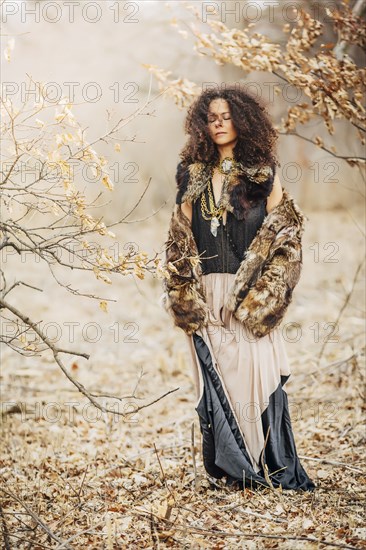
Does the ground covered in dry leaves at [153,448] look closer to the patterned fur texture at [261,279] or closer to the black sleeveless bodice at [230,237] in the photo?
the patterned fur texture at [261,279]

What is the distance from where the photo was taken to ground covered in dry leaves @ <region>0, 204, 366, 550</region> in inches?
129

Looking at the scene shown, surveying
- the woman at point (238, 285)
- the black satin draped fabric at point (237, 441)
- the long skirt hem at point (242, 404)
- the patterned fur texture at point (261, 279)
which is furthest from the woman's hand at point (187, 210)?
the black satin draped fabric at point (237, 441)

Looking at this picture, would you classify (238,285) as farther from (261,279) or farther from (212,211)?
(212,211)

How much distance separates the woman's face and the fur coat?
25 cm

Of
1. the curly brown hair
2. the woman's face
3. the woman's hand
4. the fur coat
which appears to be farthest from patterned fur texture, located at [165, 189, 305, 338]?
the woman's face

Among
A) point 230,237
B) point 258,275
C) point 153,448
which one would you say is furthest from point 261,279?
point 153,448

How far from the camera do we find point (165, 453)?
4691mm

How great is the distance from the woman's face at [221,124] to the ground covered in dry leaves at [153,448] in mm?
1539

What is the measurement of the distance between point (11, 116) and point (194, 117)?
136cm

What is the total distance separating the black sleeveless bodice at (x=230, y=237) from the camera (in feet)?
12.7

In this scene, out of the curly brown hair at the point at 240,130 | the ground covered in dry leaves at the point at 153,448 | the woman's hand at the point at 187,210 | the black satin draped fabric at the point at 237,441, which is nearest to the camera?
the ground covered in dry leaves at the point at 153,448

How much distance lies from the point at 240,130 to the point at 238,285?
0.92 meters

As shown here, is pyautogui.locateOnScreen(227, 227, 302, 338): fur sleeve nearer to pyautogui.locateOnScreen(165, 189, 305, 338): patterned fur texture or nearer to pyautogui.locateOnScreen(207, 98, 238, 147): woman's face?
pyautogui.locateOnScreen(165, 189, 305, 338): patterned fur texture

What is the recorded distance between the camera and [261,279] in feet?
12.4
